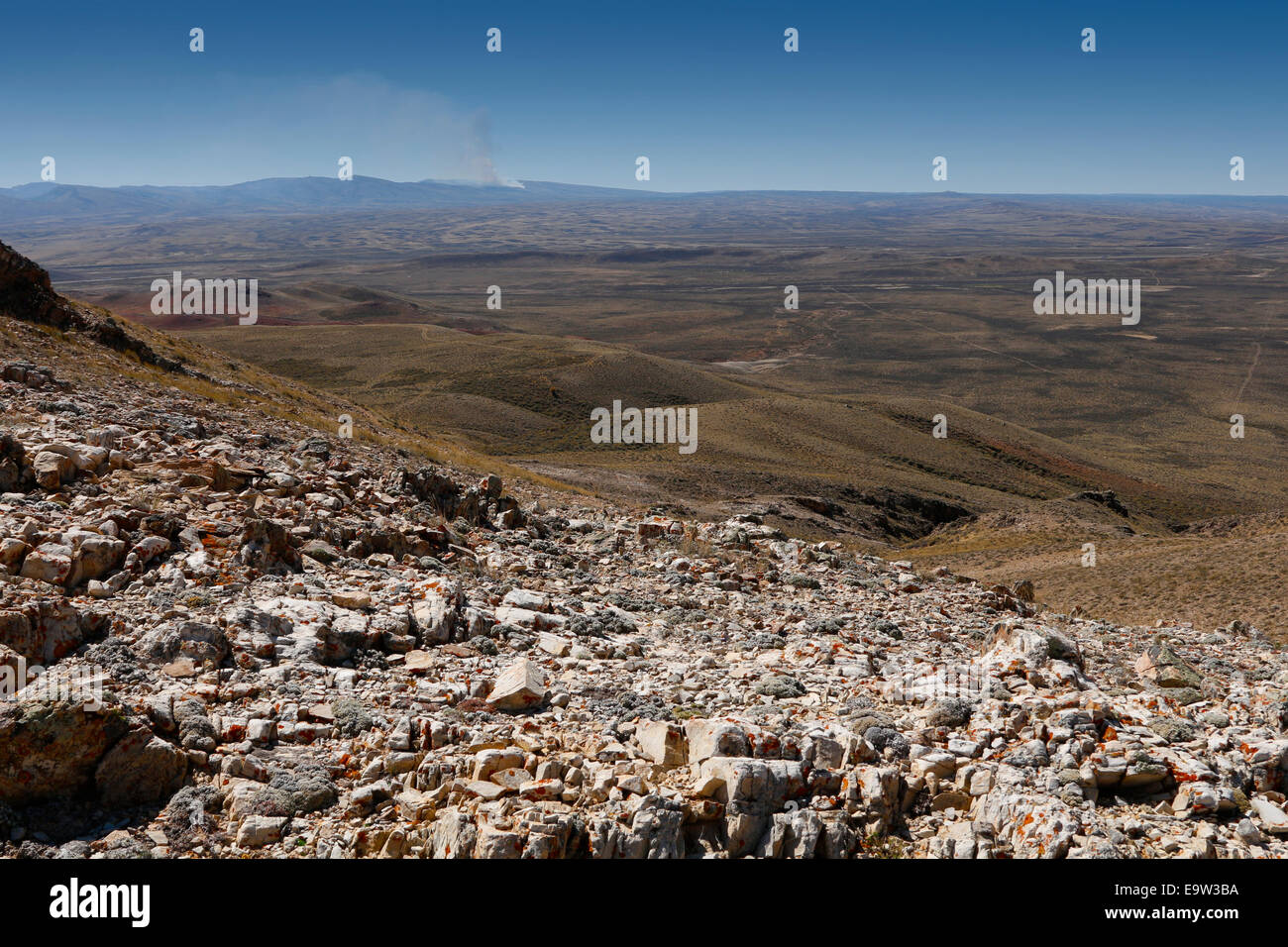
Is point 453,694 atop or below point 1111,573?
atop

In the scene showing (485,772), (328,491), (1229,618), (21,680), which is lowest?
(1229,618)

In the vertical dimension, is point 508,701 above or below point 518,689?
below

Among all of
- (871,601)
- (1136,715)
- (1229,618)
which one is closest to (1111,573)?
(1229,618)

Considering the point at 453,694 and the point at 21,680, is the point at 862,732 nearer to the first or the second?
the point at 453,694

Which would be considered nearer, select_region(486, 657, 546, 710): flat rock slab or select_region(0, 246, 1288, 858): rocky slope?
select_region(0, 246, 1288, 858): rocky slope

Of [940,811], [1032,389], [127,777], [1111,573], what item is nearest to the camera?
[127,777]

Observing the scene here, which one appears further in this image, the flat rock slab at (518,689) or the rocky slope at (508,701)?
the flat rock slab at (518,689)

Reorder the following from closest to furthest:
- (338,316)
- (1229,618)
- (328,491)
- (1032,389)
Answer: (328,491), (1229,618), (1032,389), (338,316)

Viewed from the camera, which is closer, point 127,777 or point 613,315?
point 127,777
